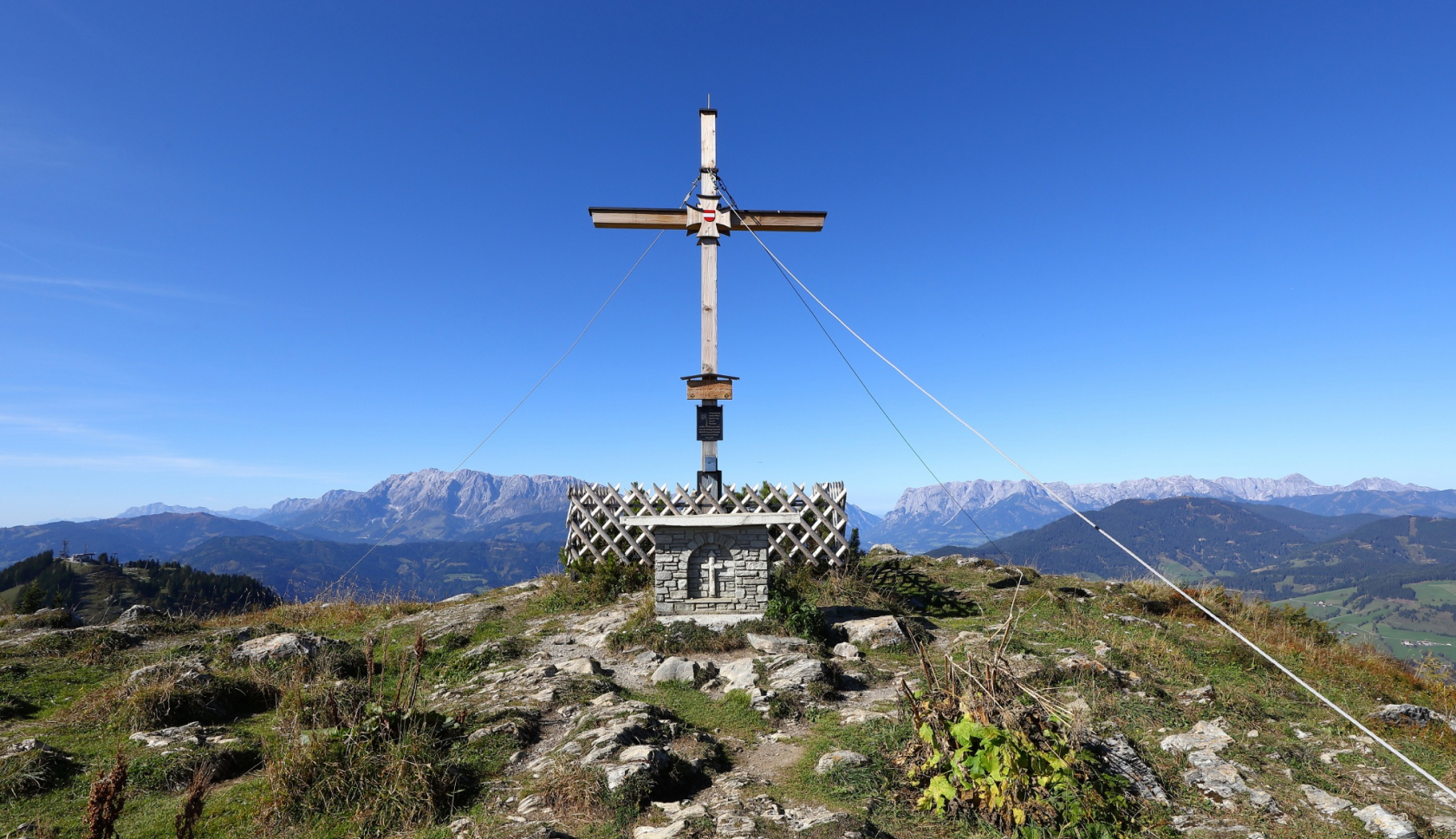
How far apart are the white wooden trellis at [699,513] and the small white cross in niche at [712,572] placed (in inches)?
76.7

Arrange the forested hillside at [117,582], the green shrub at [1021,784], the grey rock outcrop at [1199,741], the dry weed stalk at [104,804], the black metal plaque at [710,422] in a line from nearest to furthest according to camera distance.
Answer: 1. the dry weed stalk at [104,804]
2. the green shrub at [1021,784]
3. the grey rock outcrop at [1199,741]
4. the black metal plaque at [710,422]
5. the forested hillside at [117,582]

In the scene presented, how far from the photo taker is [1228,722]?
22.6 feet

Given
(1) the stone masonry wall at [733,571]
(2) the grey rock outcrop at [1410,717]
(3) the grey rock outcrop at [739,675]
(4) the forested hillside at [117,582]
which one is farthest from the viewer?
(4) the forested hillside at [117,582]

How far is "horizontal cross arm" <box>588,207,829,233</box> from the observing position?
13734 mm

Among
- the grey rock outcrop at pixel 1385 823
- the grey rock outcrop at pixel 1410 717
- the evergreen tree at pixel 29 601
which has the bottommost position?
the grey rock outcrop at pixel 1410 717

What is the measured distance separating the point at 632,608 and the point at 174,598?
92216 millimetres

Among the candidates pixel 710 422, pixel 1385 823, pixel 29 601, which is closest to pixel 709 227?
pixel 710 422

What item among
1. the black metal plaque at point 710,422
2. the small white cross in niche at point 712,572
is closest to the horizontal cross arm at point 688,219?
the black metal plaque at point 710,422

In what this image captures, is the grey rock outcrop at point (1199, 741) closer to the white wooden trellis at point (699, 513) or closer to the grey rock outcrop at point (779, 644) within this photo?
the grey rock outcrop at point (779, 644)

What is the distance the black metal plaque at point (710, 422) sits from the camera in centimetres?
1342

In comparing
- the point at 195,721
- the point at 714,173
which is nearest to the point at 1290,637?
the point at 714,173

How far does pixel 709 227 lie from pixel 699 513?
20.8ft

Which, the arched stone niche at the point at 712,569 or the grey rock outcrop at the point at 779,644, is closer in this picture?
the grey rock outcrop at the point at 779,644

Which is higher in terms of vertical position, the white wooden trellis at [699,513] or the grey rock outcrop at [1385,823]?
the white wooden trellis at [699,513]
